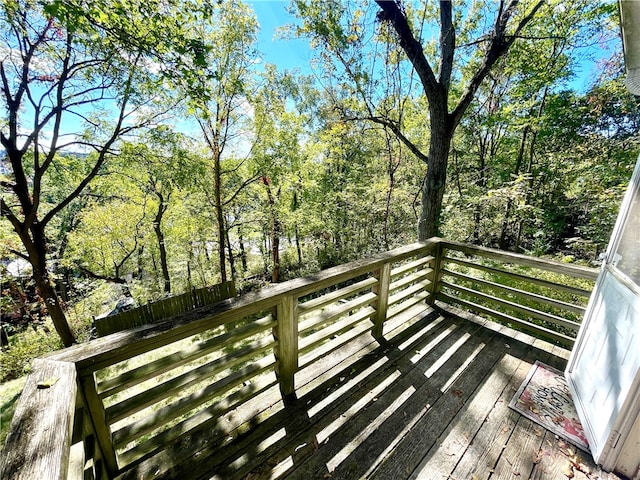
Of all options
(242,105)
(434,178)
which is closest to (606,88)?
(434,178)

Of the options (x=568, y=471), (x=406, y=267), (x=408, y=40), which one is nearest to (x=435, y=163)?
(x=408, y=40)

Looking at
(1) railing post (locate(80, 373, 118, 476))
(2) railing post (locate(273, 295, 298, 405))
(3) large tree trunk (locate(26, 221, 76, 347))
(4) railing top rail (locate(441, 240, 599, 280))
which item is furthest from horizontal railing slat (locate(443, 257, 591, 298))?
(3) large tree trunk (locate(26, 221, 76, 347))

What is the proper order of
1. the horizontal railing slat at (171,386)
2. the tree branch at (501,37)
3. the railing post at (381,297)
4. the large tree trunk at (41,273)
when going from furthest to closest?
the large tree trunk at (41,273) < the tree branch at (501,37) < the railing post at (381,297) < the horizontal railing slat at (171,386)

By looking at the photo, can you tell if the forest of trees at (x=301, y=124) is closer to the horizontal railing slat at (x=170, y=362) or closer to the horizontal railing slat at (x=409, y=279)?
the horizontal railing slat at (x=409, y=279)

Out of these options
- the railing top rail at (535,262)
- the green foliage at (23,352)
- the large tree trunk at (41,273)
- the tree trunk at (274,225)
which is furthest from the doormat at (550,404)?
the tree trunk at (274,225)

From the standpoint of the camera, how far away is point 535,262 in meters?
2.49

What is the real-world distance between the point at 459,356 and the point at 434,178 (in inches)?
97.5

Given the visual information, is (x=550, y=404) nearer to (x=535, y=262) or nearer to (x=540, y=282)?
(x=540, y=282)

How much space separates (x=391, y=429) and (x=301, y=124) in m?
10.2

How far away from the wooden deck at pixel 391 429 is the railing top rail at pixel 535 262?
2.88 ft

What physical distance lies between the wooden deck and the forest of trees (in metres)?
2.30

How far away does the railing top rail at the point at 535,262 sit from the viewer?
2250 millimetres

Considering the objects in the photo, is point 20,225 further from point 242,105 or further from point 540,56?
point 540,56

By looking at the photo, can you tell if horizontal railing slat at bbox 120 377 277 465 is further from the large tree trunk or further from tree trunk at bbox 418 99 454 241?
the large tree trunk
